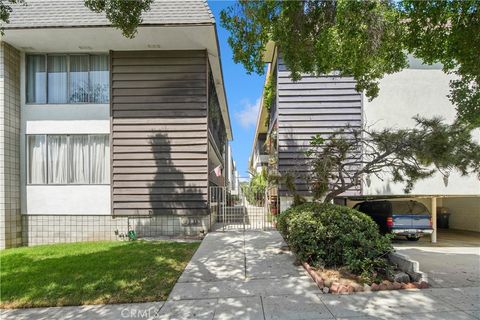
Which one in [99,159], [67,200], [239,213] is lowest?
[239,213]

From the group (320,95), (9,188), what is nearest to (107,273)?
(9,188)

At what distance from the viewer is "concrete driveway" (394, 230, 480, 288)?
538 centimetres

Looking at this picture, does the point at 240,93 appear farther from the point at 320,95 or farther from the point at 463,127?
the point at 463,127

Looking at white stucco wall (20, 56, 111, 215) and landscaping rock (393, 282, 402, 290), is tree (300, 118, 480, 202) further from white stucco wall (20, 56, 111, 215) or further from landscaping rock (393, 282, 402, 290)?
white stucco wall (20, 56, 111, 215)

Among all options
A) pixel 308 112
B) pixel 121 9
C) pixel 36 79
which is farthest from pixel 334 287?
pixel 36 79

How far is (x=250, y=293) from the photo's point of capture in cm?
479

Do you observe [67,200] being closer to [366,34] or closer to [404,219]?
[366,34]

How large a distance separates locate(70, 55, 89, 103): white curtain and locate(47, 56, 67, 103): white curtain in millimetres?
230

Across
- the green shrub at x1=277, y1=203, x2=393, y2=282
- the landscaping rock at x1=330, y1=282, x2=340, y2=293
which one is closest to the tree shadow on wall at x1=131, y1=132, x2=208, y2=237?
the green shrub at x1=277, y1=203, x2=393, y2=282

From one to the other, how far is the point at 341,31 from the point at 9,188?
1009 centimetres

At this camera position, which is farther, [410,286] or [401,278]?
[401,278]

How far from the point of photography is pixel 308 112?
10.6m

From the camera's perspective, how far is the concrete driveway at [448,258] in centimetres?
538

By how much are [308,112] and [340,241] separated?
19.3ft
